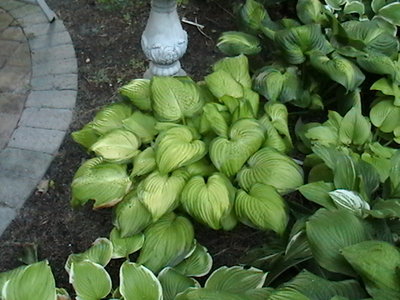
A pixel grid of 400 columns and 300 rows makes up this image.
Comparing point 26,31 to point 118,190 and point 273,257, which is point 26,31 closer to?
point 118,190

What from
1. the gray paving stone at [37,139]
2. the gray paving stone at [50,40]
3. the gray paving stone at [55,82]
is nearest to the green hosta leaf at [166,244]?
the gray paving stone at [37,139]

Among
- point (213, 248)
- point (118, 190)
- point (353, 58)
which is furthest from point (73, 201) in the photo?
point (353, 58)

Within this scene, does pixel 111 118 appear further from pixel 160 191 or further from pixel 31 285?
pixel 31 285

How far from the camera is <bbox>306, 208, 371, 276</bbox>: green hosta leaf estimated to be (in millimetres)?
1503

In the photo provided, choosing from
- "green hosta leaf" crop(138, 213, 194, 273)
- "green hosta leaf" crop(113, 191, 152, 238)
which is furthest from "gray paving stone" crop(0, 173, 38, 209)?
"green hosta leaf" crop(138, 213, 194, 273)

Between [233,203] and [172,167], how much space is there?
0.76 feet

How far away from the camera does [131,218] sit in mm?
1808

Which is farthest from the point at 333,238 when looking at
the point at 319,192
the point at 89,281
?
the point at 89,281

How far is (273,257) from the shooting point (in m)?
1.72

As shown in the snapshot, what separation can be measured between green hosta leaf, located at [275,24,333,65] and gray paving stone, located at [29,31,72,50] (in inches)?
45.1

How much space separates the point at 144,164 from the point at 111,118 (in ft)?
0.90

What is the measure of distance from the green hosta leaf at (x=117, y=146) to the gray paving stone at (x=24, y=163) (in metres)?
0.33

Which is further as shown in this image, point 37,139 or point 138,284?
point 37,139

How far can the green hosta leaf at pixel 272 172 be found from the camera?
6.02ft
